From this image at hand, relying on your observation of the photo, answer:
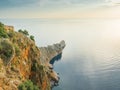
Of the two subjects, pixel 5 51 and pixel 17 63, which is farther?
pixel 17 63

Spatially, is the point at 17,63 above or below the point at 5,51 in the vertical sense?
below

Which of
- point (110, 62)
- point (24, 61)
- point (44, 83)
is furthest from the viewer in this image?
point (110, 62)

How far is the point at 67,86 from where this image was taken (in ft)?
452

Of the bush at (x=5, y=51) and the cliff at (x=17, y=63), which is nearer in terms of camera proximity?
the cliff at (x=17, y=63)

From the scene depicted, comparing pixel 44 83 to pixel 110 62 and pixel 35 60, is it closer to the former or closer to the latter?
pixel 35 60

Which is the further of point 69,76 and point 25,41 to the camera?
point 69,76

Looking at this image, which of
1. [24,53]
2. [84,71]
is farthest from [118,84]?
[24,53]

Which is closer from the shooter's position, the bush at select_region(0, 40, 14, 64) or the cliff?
the cliff

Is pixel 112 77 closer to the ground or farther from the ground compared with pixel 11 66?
closer to the ground

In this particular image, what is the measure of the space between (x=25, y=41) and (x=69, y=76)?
70086 mm

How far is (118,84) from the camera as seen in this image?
13475cm

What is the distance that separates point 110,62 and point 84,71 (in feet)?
101

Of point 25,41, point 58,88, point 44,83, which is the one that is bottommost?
point 58,88

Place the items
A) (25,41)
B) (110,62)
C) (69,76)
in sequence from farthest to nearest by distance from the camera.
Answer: (110,62) → (69,76) → (25,41)
